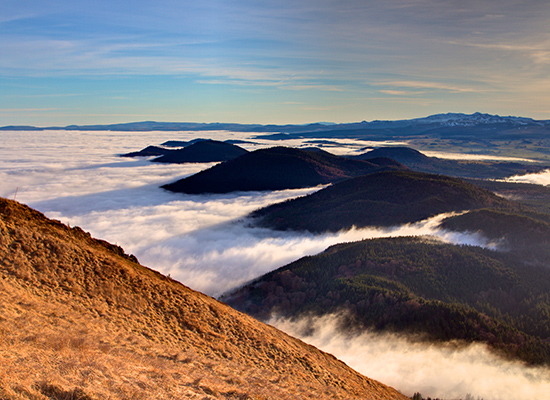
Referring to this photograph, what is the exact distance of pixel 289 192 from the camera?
18250cm

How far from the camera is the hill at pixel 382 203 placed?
106 meters

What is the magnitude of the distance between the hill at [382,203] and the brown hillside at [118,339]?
8303 cm

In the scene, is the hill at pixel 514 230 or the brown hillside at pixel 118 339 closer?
the brown hillside at pixel 118 339

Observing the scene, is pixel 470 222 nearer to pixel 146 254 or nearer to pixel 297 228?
pixel 297 228

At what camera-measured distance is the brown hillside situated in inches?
551

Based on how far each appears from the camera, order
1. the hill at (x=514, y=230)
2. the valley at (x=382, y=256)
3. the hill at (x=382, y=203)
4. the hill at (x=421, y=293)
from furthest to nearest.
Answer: the hill at (x=382, y=203) → the hill at (x=514, y=230) → the valley at (x=382, y=256) → the hill at (x=421, y=293)

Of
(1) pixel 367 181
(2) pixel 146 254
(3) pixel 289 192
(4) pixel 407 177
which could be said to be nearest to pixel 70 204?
(2) pixel 146 254

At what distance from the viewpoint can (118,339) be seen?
59.2 ft

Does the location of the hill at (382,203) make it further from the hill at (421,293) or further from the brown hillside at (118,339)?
the brown hillside at (118,339)

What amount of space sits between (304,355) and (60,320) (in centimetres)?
1496

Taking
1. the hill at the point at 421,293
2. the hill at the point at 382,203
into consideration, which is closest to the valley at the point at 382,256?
the hill at the point at 421,293

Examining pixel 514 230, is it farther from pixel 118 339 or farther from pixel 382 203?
pixel 118 339

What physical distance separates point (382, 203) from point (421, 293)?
183ft

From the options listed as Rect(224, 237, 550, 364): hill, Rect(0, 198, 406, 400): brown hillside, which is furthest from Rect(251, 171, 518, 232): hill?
Rect(0, 198, 406, 400): brown hillside
